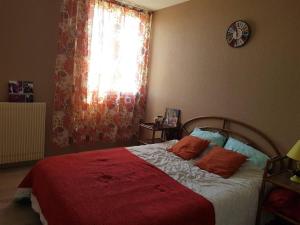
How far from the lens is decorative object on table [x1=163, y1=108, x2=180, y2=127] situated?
3.83 meters

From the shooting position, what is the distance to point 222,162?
2533 mm

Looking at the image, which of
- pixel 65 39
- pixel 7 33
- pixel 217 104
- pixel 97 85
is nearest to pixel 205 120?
pixel 217 104

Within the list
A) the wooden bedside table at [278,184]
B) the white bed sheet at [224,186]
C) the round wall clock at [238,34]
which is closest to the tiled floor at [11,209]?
the white bed sheet at [224,186]

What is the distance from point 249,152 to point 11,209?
2.45 m

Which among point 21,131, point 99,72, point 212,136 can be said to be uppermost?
point 99,72

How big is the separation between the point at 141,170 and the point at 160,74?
2162 mm

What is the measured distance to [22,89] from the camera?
3.28 m

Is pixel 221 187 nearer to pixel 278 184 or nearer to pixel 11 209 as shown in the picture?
pixel 278 184

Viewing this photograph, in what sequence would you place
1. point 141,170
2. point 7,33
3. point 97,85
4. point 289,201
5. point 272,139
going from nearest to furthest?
point 289,201 → point 141,170 → point 272,139 → point 7,33 → point 97,85

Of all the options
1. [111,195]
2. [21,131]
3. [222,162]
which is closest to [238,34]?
[222,162]

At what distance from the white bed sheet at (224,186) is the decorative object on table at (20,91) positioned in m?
1.73

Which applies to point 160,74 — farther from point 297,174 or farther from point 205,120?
point 297,174

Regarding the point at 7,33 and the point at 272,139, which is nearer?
the point at 272,139

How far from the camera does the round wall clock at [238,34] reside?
9.40 ft
